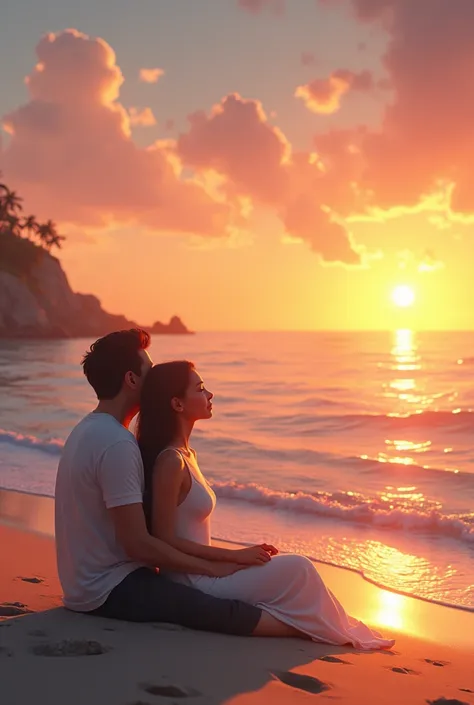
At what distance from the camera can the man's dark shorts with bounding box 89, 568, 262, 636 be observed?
4.24 metres

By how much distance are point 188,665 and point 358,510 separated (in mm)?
6261

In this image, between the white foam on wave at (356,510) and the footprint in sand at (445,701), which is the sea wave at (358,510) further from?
the footprint in sand at (445,701)

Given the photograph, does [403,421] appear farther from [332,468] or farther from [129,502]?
[129,502]

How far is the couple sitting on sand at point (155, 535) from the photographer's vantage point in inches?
163

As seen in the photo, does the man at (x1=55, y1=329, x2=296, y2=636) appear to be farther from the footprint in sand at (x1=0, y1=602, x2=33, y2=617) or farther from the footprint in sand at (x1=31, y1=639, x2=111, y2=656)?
the footprint in sand at (x1=31, y1=639, x2=111, y2=656)

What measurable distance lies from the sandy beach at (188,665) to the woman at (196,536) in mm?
191

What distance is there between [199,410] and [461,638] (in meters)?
2.57

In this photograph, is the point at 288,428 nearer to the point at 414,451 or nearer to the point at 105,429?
the point at 414,451

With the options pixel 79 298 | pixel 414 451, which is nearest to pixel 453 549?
pixel 414 451

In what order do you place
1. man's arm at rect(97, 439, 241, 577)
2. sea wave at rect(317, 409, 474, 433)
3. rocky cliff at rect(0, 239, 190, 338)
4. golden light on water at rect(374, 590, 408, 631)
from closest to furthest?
man's arm at rect(97, 439, 241, 577) < golden light on water at rect(374, 590, 408, 631) < sea wave at rect(317, 409, 474, 433) < rocky cliff at rect(0, 239, 190, 338)

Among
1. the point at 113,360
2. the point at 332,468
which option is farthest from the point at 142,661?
the point at 332,468

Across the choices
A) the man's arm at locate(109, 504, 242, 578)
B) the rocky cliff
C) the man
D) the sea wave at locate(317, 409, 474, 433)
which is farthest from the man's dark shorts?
the rocky cliff

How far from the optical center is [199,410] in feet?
14.6

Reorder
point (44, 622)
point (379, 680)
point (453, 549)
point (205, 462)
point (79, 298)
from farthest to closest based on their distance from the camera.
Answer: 1. point (79, 298)
2. point (205, 462)
3. point (453, 549)
4. point (44, 622)
5. point (379, 680)
